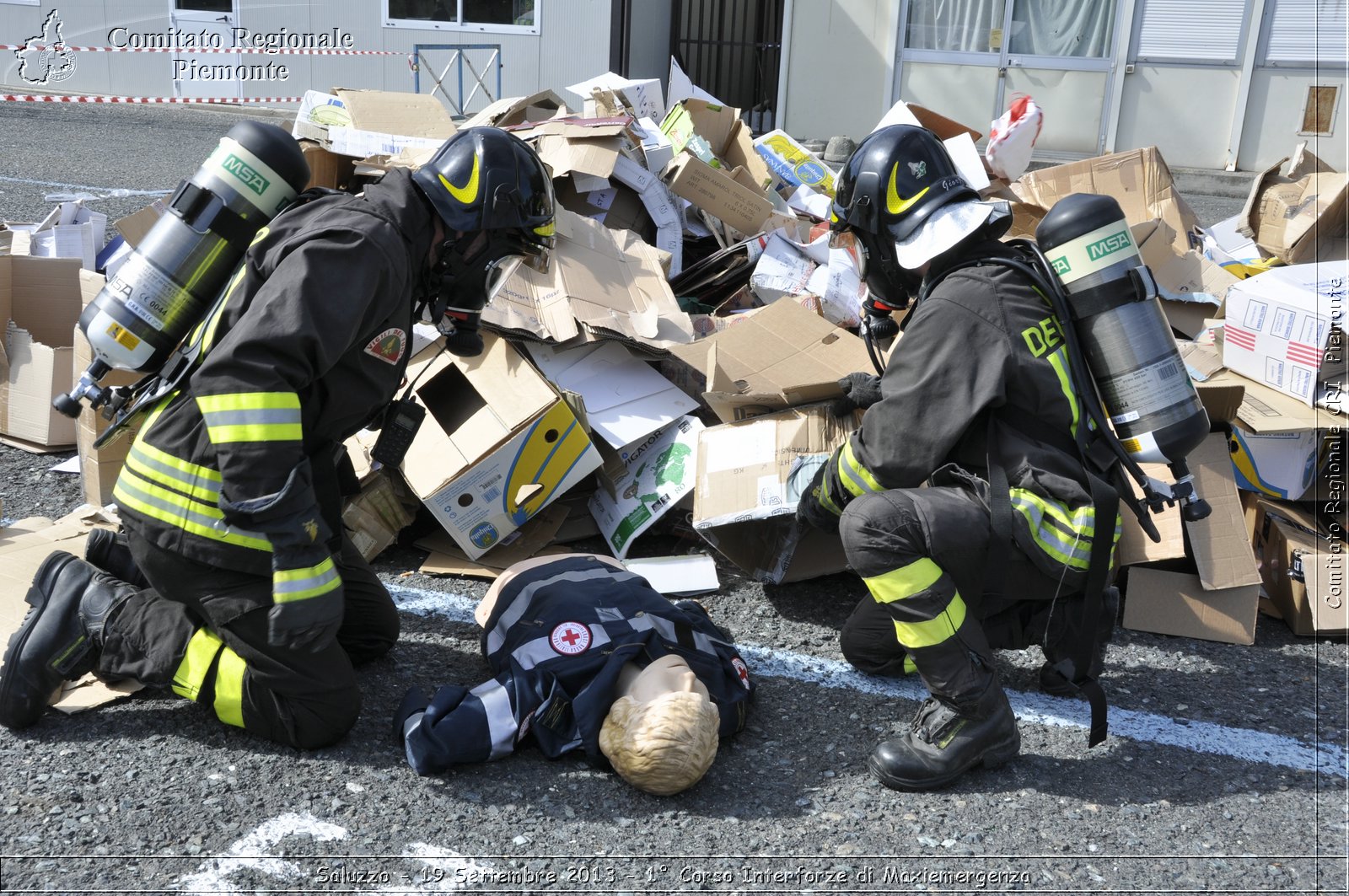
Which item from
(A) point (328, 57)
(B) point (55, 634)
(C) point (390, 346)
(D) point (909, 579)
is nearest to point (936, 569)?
(D) point (909, 579)

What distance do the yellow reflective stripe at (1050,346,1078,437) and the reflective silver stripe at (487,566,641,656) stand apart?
4.26ft

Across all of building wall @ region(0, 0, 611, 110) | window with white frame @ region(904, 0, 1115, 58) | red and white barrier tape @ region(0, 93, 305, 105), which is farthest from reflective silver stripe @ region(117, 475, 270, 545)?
red and white barrier tape @ region(0, 93, 305, 105)

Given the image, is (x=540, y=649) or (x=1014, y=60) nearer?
(x=540, y=649)

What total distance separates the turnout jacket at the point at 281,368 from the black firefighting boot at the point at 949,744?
164 centimetres

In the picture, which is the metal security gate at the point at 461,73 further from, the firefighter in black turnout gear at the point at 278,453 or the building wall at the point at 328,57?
the firefighter in black turnout gear at the point at 278,453

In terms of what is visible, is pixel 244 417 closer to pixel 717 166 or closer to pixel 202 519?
pixel 202 519

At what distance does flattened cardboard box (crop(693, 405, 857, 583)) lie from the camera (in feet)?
11.4

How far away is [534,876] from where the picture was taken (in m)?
2.33

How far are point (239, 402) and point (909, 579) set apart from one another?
1.67 m

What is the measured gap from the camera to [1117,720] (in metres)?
3.08

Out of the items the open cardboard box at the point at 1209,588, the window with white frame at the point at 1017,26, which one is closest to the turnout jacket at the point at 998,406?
the open cardboard box at the point at 1209,588

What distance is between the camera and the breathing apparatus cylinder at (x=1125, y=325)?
2.72 metres

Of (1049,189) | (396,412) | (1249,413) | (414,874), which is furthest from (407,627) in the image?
(1049,189)

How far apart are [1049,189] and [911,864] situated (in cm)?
383
